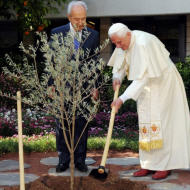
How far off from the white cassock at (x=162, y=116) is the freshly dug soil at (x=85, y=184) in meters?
0.46

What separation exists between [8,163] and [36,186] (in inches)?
51.3

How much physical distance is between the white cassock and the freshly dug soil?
1.51 ft

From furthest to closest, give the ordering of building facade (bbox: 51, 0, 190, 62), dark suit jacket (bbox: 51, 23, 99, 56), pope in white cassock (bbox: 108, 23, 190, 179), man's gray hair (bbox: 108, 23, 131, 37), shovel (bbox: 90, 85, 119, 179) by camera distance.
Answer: building facade (bbox: 51, 0, 190, 62) < dark suit jacket (bbox: 51, 23, 99, 56) < pope in white cassock (bbox: 108, 23, 190, 179) < man's gray hair (bbox: 108, 23, 131, 37) < shovel (bbox: 90, 85, 119, 179)

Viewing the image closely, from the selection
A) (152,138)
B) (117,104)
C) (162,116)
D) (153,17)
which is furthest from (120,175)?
(153,17)

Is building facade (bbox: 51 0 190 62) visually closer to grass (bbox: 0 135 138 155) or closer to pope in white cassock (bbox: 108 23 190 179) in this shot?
grass (bbox: 0 135 138 155)

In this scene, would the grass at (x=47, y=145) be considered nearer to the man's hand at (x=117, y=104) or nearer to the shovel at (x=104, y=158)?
the shovel at (x=104, y=158)

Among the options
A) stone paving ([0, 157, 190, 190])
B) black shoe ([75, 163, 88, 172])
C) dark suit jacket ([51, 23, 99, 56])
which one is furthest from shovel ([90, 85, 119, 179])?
dark suit jacket ([51, 23, 99, 56])

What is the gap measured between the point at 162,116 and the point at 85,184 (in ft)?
3.67

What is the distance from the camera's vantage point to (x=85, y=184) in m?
4.53

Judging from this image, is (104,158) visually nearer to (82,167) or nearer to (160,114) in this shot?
(82,167)

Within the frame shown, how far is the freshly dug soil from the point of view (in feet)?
14.5

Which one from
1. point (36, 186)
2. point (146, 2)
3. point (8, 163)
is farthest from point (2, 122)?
point (146, 2)

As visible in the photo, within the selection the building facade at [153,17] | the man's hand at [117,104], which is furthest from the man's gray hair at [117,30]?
the building facade at [153,17]

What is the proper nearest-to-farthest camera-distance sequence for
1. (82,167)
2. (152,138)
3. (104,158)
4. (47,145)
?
(104,158), (152,138), (82,167), (47,145)
